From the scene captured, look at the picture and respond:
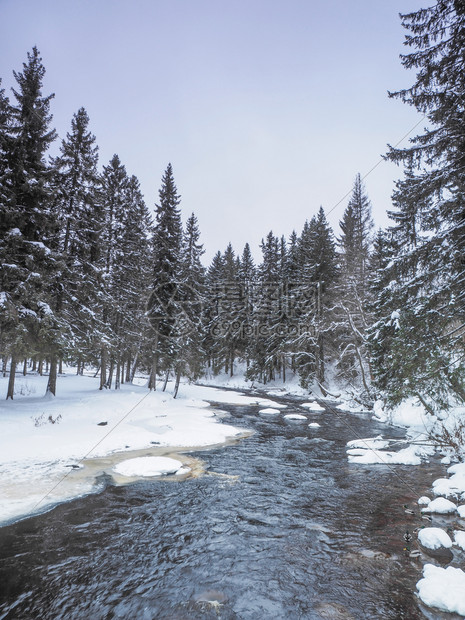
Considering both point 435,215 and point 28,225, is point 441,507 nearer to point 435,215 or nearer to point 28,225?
point 435,215

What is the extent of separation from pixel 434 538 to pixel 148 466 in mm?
7242

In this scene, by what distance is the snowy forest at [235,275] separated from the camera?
844cm

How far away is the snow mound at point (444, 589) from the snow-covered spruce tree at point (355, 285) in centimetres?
1643

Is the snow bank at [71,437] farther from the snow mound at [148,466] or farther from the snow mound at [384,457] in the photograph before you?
the snow mound at [384,457]

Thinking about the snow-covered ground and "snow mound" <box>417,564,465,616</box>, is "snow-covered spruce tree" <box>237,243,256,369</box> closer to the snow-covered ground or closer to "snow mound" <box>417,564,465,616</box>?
the snow-covered ground

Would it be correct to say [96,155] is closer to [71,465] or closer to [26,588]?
[71,465]

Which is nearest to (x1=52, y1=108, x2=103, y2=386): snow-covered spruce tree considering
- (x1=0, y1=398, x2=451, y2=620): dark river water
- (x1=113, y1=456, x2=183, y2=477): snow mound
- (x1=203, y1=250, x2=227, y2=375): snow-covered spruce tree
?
(x1=113, y1=456, x2=183, y2=477): snow mound

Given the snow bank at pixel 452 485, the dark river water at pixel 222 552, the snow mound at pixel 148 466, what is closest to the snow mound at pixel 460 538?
the dark river water at pixel 222 552

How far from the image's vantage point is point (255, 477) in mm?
8891

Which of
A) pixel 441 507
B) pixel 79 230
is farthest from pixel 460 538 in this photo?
pixel 79 230

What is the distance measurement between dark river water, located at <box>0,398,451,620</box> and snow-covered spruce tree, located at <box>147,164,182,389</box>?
16600 millimetres

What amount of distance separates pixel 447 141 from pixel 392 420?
14820 mm

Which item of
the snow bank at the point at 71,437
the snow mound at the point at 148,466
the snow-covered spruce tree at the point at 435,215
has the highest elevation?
the snow-covered spruce tree at the point at 435,215

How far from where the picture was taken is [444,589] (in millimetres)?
4102
